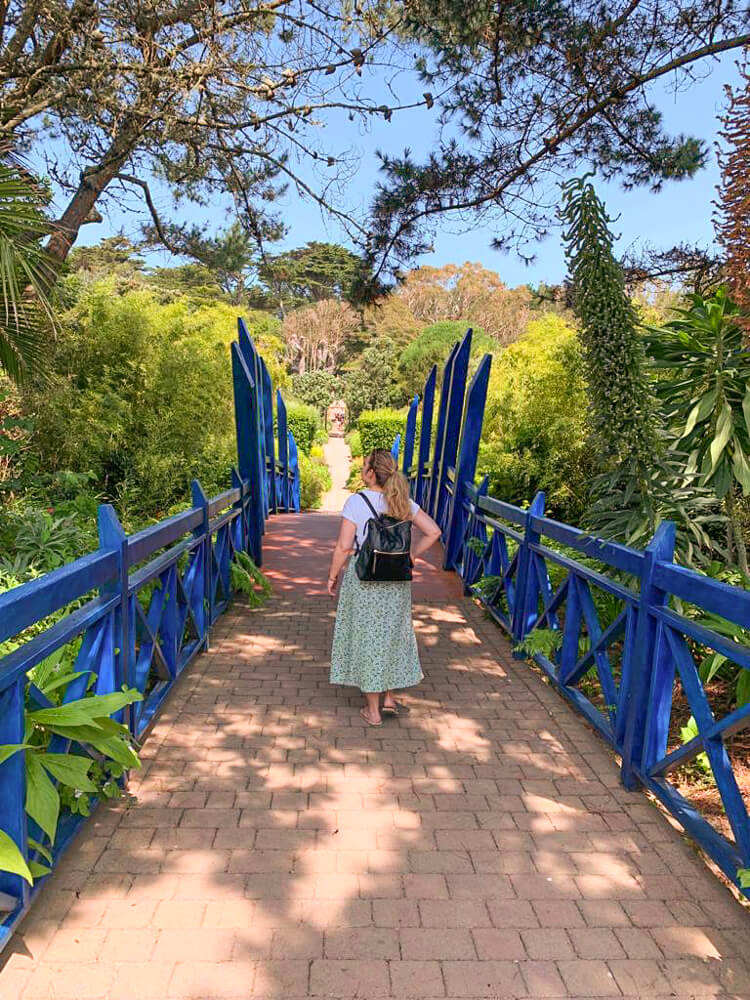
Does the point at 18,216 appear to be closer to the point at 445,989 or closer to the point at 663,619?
the point at 663,619

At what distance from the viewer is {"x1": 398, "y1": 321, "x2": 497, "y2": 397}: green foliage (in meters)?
37.9

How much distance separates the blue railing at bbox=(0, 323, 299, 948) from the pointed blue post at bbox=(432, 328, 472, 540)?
3295 mm

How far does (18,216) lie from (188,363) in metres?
6.72

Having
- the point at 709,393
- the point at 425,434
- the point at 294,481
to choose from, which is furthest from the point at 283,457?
the point at 709,393

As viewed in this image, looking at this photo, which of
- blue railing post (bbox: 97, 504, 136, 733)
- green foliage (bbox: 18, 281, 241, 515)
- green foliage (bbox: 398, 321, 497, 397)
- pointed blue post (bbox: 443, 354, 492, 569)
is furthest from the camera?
green foliage (bbox: 398, 321, 497, 397)

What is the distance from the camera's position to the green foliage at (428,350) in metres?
37.9

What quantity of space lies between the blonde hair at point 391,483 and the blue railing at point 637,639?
973mm

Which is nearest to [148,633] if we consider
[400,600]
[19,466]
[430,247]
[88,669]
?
[88,669]

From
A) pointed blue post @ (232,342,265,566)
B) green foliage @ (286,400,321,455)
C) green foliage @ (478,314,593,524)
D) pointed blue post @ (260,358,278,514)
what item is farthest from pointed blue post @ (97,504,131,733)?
green foliage @ (286,400,321,455)

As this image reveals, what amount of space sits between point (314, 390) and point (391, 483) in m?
40.3

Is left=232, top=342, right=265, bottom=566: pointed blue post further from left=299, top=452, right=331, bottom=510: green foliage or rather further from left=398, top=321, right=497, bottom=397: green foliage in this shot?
left=398, top=321, right=497, bottom=397: green foliage

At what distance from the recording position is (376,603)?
3.89 meters

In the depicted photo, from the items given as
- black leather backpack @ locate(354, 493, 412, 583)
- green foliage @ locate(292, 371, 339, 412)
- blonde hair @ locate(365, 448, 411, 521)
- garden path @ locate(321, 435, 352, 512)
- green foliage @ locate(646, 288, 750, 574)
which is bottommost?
garden path @ locate(321, 435, 352, 512)

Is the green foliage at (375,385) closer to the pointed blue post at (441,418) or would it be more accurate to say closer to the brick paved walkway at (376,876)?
the pointed blue post at (441,418)
